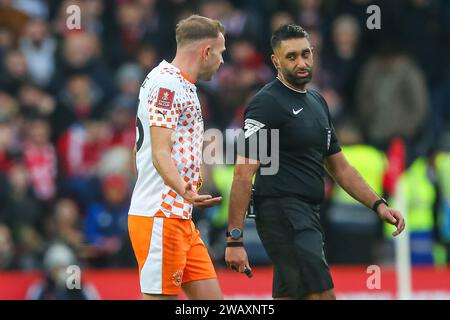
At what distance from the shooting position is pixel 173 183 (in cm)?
722

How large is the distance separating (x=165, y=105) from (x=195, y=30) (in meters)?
0.64

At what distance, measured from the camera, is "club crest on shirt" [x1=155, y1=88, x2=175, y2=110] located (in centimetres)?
746

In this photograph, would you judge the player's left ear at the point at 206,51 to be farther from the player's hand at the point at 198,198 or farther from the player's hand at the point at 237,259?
the player's hand at the point at 237,259

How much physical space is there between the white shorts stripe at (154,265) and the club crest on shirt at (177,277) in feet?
0.31

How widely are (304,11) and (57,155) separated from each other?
3945 millimetres

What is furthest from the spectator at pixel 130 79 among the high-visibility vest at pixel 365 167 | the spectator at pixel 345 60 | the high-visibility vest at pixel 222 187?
the high-visibility vest at pixel 365 167

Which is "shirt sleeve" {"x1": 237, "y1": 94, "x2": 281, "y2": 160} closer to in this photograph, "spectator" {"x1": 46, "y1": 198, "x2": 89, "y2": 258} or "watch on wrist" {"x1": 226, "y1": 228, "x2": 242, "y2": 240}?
"watch on wrist" {"x1": 226, "y1": 228, "x2": 242, "y2": 240}

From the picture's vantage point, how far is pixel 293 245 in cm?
795

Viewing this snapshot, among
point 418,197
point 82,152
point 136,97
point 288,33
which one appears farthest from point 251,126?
point 136,97

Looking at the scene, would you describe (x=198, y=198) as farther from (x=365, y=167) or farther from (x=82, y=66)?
(x=82, y=66)

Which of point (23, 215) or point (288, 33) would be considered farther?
point (23, 215)

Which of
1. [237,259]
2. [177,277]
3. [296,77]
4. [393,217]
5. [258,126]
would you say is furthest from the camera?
[393,217]

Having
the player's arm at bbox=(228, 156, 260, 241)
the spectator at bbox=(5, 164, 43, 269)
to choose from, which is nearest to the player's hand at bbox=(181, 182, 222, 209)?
the player's arm at bbox=(228, 156, 260, 241)
